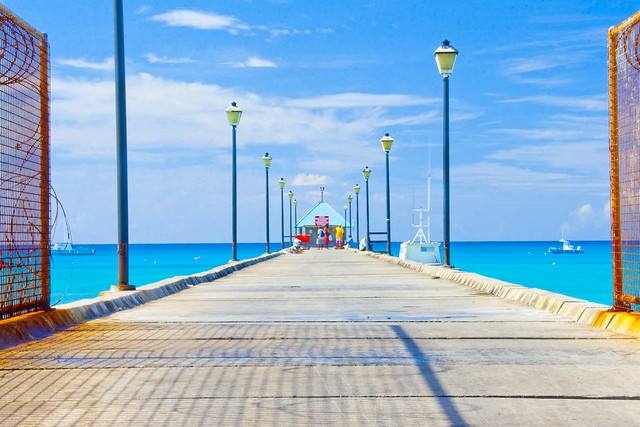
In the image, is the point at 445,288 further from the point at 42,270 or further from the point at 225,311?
the point at 42,270

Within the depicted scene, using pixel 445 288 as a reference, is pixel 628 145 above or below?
above

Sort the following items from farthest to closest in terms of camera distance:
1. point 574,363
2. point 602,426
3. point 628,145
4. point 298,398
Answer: point 628,145, point 574,363, point 298,398, point 602,426

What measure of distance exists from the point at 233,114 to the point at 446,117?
375 inches

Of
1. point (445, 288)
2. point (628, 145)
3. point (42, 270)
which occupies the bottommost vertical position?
point (445, 288)

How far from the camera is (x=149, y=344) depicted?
24.4 ft

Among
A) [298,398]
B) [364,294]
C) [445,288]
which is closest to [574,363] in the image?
[298,398]

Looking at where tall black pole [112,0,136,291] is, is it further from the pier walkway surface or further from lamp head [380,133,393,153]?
lamp head [380,133,393,153]

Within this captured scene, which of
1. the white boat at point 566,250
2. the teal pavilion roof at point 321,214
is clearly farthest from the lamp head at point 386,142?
the white boat at point 566,250

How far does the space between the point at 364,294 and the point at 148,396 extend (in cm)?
880

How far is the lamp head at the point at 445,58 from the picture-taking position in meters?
18.8

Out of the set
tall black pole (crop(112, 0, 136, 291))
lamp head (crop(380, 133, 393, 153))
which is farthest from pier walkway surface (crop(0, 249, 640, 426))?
lamp head (crop(380, 133, 393, 153))

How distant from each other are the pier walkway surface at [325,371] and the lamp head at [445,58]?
10.1 m

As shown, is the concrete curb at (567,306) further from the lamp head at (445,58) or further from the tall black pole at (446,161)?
the lamp head at (445,58)

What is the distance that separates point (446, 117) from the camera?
64.7ft
